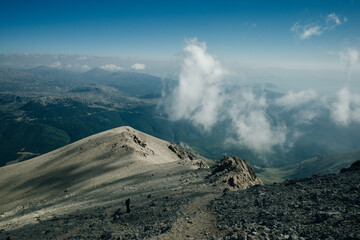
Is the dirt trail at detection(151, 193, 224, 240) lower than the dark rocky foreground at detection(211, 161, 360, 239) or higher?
lower

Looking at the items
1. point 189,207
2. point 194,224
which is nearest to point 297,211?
point 194,224

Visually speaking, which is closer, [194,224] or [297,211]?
[297,211]

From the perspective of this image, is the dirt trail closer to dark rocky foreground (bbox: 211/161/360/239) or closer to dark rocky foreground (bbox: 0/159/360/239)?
dark rocky foreground (bbox: 0/159/360/239)

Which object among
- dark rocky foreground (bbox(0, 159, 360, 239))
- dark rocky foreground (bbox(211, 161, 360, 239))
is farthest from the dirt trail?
dark rocky foreground (bbox(211, 161, 360, 239))

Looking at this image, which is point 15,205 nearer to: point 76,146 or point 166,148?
point 76,146

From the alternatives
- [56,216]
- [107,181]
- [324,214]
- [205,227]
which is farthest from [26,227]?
[324,214]

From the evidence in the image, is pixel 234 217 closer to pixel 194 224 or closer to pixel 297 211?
pixel 194 224

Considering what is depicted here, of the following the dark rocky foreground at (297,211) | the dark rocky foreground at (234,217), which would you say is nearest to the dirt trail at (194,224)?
the dark rocky foreground at (234,217)

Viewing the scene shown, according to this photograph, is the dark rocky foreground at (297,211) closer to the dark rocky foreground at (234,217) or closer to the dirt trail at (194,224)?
the dark rocky foreground at (234,217)
